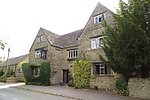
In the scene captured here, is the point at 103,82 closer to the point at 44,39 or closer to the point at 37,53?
the point at 44,39

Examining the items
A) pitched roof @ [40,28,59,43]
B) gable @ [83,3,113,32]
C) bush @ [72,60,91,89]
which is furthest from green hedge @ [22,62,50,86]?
gable @ [83,3,113,32]

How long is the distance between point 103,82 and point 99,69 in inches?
77.1

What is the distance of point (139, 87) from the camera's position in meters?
18.8

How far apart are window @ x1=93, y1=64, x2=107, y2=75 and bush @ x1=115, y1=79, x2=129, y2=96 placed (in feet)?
13.1

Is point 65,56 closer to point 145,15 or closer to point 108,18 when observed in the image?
point 108,18

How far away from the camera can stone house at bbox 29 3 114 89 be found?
26203 mm

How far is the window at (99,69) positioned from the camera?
2577cm

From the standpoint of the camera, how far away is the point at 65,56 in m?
34.5

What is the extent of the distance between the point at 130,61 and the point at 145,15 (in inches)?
159

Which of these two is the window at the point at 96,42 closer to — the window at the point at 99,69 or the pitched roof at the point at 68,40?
the window at the point at 99,69

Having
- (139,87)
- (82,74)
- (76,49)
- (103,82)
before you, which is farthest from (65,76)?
(139,87)

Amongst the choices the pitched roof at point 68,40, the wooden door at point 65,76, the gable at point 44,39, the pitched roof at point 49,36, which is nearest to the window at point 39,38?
the gable at point 44,39

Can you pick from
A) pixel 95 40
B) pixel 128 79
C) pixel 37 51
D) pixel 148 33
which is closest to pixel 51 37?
pixel 37 51

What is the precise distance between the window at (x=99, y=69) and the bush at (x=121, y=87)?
13.1 feet
